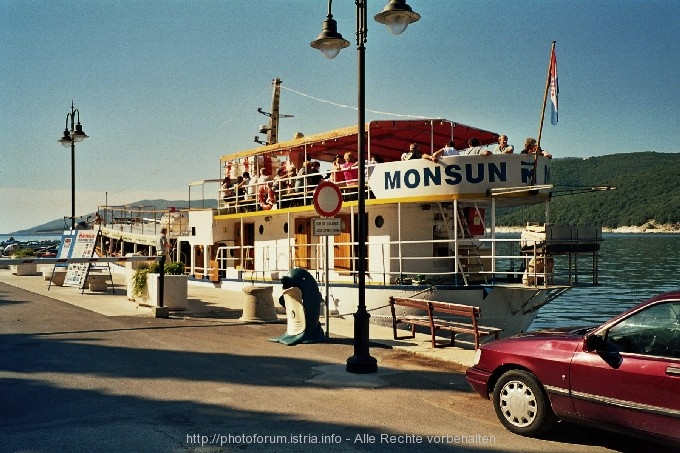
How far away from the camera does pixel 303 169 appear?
749 inches

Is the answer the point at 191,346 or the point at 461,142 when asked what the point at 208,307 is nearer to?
the point at 191,346

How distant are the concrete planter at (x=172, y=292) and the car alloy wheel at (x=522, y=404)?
427 inches

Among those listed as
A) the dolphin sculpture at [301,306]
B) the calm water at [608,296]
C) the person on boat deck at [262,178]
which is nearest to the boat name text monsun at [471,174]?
the dolphin sculpture at [301,306]

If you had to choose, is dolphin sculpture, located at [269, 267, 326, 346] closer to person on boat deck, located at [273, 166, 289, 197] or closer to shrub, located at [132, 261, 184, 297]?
shrub, located at [132, 261, 184, 297]

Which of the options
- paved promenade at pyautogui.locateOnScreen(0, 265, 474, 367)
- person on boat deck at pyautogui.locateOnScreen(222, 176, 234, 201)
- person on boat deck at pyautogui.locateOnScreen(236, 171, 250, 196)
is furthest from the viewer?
person on boat deck at pyautogui.locateOnScreen(222, 176, 234, 201)

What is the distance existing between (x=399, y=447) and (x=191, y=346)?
613 cm

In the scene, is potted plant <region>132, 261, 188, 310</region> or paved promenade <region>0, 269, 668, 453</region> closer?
paved promenade <region>0, 269, 668, 453</region>

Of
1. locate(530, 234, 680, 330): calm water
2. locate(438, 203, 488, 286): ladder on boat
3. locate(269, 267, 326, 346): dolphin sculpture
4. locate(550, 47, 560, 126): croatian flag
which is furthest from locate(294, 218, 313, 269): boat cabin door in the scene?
locate(530, 234, 680, 330): calm water

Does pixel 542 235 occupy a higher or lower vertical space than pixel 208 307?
higher

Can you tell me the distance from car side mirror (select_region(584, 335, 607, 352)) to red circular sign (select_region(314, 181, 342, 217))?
5.88 metres

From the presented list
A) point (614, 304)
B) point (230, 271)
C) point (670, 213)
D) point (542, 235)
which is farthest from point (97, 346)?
point (670, 213)

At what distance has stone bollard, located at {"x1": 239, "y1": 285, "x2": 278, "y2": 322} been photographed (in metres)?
14.5

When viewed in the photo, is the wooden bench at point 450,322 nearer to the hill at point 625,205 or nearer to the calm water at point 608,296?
the calm water at point 608,296

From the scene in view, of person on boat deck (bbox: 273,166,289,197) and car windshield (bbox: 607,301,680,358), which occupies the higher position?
person on boat deck (bbox: 273,166,289,197)
